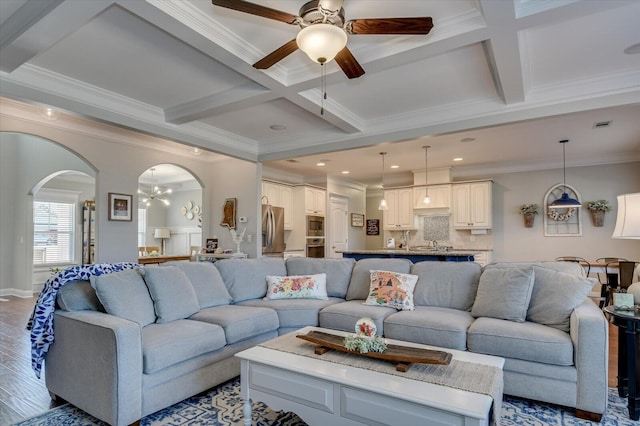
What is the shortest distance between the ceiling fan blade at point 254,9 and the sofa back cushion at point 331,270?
8.88 feet

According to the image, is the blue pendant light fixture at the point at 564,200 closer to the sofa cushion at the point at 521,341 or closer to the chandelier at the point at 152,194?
the sofa cushion at the point at 521,341

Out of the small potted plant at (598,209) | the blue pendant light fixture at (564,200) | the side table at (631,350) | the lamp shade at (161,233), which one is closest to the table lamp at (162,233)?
the lamp shade at (161,233)

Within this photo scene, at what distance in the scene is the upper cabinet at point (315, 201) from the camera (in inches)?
315

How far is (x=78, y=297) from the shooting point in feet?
8.67

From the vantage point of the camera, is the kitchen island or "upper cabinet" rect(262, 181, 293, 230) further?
"upper cabinet" rect(262, 181, 293, 230)

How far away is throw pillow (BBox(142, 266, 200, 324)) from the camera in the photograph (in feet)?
9.48

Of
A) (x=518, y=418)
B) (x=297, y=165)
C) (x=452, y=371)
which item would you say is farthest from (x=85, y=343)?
(x=297, y=165)

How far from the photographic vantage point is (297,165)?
750 cm

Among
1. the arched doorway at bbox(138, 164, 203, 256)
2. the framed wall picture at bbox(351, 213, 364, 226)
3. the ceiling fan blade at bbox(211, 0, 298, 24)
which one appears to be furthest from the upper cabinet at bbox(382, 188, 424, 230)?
the ceiling fan blade at bbox(211, 0, 298, 24)

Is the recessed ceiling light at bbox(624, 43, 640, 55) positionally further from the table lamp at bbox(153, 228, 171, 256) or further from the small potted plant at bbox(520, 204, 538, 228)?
the table lamp at bbox(153, 228, 171, 256)

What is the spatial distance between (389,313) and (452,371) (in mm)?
1346

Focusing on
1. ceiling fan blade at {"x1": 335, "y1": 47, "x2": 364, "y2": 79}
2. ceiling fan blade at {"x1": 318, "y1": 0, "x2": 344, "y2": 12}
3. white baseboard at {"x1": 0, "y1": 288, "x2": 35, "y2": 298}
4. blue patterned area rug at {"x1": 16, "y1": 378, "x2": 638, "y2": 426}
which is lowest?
white baseboard at {"x1": 0, "y1": 288, "x2": 35, "y2": 298}

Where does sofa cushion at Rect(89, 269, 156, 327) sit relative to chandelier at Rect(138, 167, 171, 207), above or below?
below

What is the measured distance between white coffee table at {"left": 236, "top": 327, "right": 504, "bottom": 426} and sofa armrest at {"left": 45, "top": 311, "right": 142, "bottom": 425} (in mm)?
678
